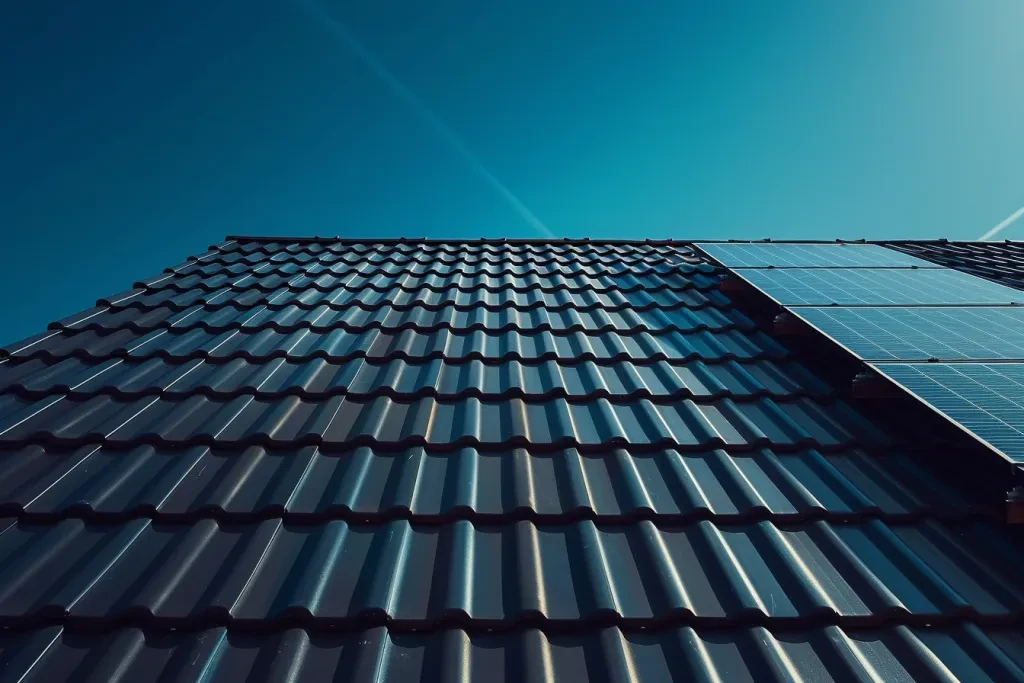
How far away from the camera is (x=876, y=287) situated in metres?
4.21

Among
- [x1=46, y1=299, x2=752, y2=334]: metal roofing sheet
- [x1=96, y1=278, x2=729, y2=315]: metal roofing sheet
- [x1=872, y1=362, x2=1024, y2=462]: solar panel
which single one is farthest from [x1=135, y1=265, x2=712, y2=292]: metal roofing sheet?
[x1=872, y1=362, x2=1024, y2=462]: solar panel

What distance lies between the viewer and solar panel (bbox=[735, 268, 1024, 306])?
12.6ft

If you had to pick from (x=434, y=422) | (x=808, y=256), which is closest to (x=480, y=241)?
(x=808, y=256)

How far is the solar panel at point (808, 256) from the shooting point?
4.90m

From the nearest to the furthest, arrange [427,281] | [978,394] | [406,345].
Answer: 1. [978,394]
2. [406,345]
3. [427,281]

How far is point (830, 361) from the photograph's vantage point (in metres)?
3.30

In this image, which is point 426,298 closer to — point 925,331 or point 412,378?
point 412,378

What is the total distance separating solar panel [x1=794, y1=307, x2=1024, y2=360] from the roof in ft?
0.94

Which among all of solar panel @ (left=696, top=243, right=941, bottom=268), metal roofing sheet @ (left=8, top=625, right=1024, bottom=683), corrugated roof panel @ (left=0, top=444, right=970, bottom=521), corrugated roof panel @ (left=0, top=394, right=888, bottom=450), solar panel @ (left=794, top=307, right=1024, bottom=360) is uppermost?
solar panel @ (left=696, top=243, right=941, bottom=268)

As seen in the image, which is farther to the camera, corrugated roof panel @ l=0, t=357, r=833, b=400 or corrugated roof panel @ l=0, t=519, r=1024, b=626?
corrugated roof panel @ l=0, t=357, r=833, b=400

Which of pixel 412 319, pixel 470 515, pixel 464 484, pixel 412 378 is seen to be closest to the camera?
pixel 470 515

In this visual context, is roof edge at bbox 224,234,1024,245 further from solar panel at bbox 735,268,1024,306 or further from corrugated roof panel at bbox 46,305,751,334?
corrugated roof panel at bbox 46,305,751,334

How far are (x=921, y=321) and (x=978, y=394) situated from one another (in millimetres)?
1023

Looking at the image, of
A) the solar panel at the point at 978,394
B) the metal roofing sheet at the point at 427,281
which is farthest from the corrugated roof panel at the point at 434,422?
the metal roofing sheet at the point at 427,281
